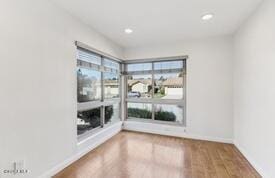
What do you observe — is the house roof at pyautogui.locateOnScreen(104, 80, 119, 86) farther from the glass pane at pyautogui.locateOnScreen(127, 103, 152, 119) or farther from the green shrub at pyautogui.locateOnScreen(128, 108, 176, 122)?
the green shrub at pyautogui.locateOnScreen(128, 108, 176, 122)

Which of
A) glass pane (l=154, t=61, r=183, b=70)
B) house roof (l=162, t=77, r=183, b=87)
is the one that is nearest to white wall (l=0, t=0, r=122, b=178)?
glass pane (l=154, t=61, r=183, b=70)

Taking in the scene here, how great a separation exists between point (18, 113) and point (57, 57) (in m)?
0.97

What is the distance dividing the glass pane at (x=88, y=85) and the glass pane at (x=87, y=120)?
29 cm

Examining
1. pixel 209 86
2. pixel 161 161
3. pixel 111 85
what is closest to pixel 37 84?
pixel 111 85

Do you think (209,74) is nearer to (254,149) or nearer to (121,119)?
(254,149)

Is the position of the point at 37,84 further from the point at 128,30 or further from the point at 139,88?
the point at 139,88

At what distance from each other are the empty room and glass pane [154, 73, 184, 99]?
0.03m

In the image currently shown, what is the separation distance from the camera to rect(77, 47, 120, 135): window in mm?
2898

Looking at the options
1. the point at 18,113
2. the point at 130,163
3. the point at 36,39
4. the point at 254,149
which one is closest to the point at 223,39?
the point at 254,149

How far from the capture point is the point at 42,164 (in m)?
2.02

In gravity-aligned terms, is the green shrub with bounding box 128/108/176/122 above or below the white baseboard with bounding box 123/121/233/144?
above

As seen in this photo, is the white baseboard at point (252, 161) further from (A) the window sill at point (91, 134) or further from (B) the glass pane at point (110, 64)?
(B) the glass pane at point (110, 64)

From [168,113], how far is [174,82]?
0.92 m

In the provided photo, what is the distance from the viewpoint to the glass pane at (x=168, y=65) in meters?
4.01
